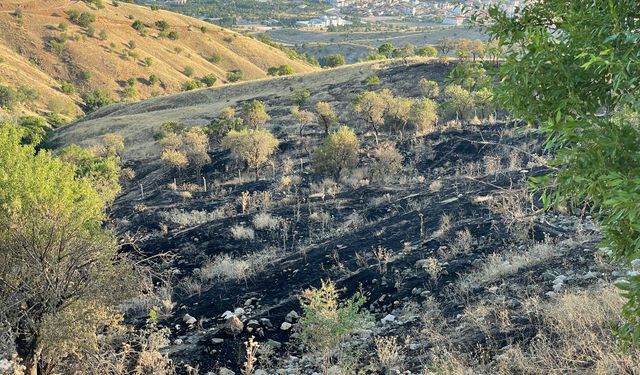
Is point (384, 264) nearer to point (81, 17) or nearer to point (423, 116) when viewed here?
point (423, 116)

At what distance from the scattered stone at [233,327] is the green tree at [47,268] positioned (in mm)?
1871

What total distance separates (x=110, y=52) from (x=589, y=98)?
280ft

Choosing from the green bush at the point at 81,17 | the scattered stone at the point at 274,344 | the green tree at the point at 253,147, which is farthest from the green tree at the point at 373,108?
the green bush at the point at 81,17

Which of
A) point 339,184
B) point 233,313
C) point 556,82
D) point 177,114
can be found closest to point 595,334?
point 556,82

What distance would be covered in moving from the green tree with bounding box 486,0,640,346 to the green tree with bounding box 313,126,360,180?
18977mm

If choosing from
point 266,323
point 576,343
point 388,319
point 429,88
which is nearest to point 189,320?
point 266,323

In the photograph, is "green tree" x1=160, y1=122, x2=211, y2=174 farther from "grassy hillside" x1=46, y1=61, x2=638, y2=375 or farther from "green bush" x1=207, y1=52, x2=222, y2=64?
"green bush" x1=207, y1=52, x2=222, y2=64

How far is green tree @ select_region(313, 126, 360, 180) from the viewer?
23.1m

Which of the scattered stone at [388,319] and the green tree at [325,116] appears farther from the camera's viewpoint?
the green tree at [325,116]

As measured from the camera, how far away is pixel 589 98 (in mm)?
3652

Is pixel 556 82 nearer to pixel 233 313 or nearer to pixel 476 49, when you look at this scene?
pixel 233 313

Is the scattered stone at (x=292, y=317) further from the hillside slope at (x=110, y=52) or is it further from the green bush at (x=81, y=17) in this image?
the green bush at (x=81, y=17)

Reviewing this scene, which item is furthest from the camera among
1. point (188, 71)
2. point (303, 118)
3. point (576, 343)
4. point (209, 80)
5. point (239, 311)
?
point (188, 71)

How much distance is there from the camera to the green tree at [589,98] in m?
2.91
